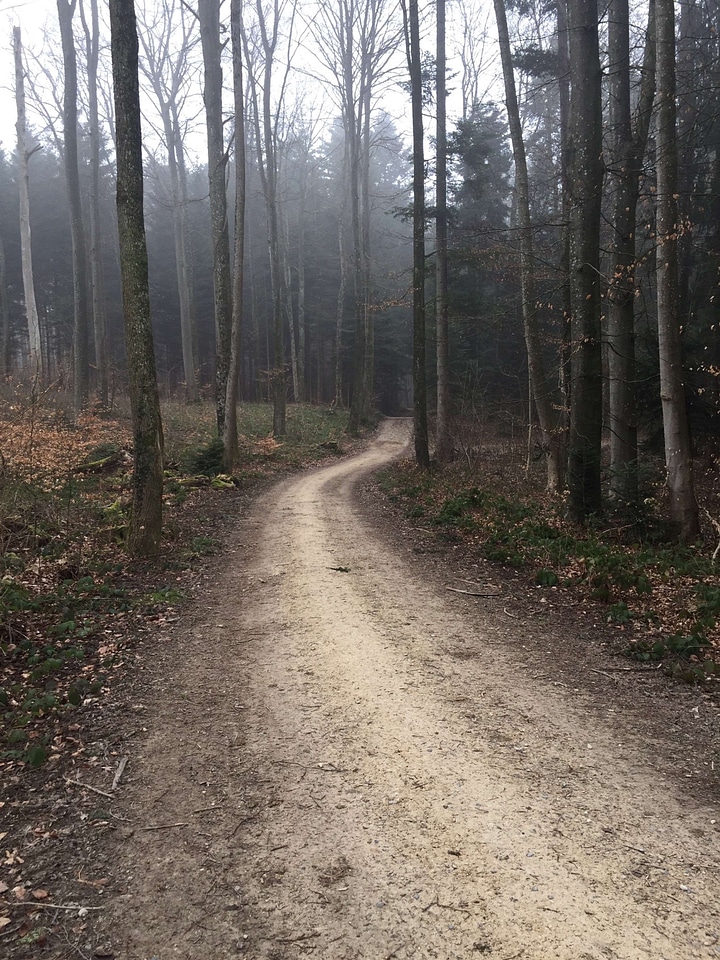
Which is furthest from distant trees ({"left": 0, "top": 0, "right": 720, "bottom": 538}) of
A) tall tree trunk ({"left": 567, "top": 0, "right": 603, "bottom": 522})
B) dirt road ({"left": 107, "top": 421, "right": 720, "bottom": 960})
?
dirt road ({"left": 107, "top": 421, "right": 720, "bottom": 960})

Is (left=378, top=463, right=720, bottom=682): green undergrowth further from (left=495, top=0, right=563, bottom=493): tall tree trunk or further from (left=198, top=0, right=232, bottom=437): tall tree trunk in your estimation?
(left=198, top=0, right=232, bottom=437): tall tree trunk

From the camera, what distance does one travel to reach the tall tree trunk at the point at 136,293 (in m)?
7.42

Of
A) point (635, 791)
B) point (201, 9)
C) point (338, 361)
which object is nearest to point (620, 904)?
point (635, 791)

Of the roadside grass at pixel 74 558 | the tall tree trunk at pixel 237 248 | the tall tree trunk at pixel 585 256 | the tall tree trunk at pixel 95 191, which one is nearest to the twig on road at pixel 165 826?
the roadside grass at pixel 74 558

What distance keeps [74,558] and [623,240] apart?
952 cm

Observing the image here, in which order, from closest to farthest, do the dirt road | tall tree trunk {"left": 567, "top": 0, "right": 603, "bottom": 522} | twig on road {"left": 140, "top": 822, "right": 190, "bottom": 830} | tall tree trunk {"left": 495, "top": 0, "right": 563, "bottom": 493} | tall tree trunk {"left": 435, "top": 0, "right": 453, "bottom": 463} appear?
1. the dirt road
2. twig on road {"left": 140, "top": 822, "right": 190, "bottom": 830}
3. tall tree trunk {"left": 567, "top": 0, "right": 603, "bottom": 522}
4. tall tree trunk {"left": 495, "top": 0, "right": 563, "bottom": 493}
5. tall tree trunk {"left": 435, "top": 0, "right": 453, "bottom": 463}

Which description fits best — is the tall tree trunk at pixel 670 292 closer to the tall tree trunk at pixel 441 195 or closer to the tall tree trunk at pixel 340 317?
the tall tree trunk at pixel 441 195

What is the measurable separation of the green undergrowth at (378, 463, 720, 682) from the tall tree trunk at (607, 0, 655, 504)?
3.36 ft

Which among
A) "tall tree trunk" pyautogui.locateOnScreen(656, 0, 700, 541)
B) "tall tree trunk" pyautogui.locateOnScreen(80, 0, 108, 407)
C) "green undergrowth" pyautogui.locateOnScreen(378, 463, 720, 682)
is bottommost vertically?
"green undergrowth" pyautogui.locateOnScreen(378, 463, 720, 682)

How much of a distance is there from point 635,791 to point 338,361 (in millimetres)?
32649

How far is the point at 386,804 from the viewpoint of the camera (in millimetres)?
3232

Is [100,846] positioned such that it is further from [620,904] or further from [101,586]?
[101,586]

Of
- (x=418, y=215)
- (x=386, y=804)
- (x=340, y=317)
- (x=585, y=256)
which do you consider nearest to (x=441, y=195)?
(x=418, y=215)

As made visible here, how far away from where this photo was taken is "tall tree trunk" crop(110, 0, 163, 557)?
7.42 meters
